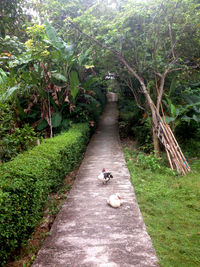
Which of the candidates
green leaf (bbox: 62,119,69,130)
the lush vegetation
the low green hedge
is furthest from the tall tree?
the low green hedge

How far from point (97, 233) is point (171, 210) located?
1.31 m

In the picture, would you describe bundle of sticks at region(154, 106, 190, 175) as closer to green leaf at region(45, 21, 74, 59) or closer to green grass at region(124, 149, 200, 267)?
green grass at region(124, 149, 200, 267)

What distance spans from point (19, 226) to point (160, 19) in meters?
6.25

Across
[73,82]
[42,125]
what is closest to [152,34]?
[73,82]

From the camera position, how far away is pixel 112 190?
4102 millimetres

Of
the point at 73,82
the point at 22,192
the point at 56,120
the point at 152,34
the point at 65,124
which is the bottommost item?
the point at 22,192

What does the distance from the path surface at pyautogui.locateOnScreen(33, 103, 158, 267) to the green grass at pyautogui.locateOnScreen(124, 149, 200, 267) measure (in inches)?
6.1

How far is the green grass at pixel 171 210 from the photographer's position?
7.56 ft

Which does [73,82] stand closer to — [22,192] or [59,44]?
[59,44]

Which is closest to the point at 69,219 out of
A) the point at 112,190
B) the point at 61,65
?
the point at 112,190

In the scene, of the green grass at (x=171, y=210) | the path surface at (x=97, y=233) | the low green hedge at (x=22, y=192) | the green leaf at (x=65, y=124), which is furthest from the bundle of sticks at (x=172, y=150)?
the green leaf at (x=65, y=124)

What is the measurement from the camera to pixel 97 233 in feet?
8.93

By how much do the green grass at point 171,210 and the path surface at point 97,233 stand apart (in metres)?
0.15

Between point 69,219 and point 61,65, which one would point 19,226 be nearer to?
point 69,219
